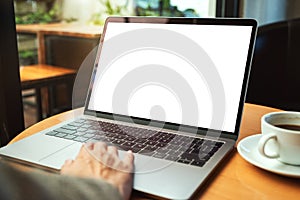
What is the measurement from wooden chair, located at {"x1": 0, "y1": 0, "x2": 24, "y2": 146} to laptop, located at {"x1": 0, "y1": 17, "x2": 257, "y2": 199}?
308 mm

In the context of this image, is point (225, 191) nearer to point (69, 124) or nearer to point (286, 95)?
point (69, 124)

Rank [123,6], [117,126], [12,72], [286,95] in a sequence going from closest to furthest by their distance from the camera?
[117,126] → [12,72] → [286,95] → [123,6]

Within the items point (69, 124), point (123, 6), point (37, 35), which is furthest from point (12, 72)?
point (123, 6)

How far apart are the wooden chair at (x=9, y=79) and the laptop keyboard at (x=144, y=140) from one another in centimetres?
35

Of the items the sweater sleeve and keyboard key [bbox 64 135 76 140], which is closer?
the sweater sleeve

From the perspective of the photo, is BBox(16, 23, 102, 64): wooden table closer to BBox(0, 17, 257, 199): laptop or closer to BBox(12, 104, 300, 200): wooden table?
BBox(0, 17, 257, 199): laptop

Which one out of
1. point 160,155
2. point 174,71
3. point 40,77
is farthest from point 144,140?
point 40,77

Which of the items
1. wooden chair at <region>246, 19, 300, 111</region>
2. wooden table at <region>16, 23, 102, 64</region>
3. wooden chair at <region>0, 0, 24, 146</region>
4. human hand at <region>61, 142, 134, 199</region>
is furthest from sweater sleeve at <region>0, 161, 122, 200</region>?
wooden table at <region>16, 23, 102, 64</region>

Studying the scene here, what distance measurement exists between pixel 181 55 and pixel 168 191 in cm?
39

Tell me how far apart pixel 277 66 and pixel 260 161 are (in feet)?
4.31

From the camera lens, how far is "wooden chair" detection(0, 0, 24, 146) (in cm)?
99

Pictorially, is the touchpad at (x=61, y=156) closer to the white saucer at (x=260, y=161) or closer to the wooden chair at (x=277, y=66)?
the white saucer at (x=260, y=161)

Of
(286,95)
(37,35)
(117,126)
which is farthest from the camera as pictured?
(37,35)

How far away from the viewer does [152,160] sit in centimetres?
60
